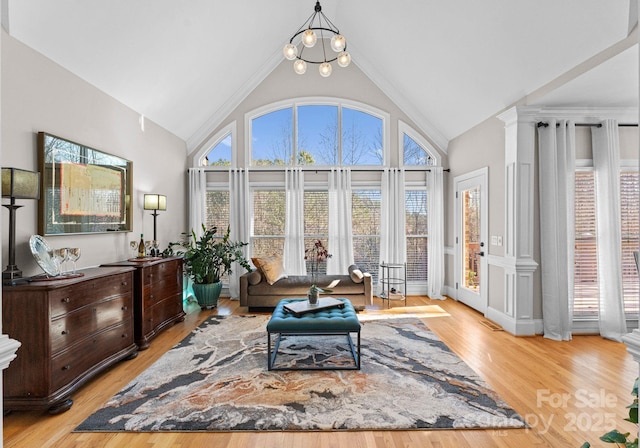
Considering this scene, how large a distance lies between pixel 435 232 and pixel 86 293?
532 centimetres

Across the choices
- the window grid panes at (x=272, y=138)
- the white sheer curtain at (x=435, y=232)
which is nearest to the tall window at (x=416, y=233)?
the white sheer curtain at (x=435, y=232)

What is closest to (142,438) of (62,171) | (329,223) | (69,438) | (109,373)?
(69,438)

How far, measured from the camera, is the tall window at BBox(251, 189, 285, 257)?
6.59 m

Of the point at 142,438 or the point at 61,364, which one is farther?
the point at 61,364

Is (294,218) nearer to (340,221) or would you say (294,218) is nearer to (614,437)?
(340,221)

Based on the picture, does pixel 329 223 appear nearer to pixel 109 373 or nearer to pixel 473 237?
pixel 473 237

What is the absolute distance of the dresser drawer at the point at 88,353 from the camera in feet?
8.77

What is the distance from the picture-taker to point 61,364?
2699 millimetres

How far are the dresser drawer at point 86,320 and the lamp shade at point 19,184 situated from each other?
37.3 inches

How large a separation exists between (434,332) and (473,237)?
6.29 feet

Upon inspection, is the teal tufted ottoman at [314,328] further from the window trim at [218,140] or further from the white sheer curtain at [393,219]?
the window trim at [218,140]

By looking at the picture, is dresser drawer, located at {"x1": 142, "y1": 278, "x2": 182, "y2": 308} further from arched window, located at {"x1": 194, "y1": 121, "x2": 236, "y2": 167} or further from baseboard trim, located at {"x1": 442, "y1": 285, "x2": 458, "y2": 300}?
baseboard trim, located at {"x1": 442, "y1": 285, "x2": 458, "y2": 300}

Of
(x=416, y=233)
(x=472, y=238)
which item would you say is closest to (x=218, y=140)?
(x=416, y=233)

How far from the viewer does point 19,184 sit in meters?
2.57
